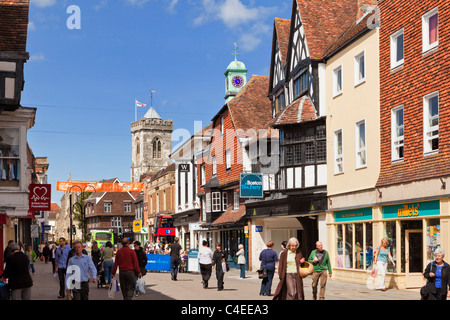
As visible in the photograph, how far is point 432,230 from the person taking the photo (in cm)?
2189

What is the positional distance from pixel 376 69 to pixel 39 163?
87.2 m

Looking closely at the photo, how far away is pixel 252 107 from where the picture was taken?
147 feet

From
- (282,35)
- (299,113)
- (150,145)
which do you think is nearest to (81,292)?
(299,113)

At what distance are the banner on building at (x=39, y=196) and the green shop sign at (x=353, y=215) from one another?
1287 cm

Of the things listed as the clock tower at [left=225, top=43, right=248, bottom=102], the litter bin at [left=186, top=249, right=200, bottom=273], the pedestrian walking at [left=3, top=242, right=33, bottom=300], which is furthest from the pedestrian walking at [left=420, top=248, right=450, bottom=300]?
the clock tower at [left=225, top=43, right=248, bottom=102]

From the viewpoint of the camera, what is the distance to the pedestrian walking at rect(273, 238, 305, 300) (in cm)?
1451

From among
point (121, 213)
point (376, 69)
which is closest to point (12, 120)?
point (376, 69)

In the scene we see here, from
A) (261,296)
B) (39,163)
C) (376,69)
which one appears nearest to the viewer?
(261,296)

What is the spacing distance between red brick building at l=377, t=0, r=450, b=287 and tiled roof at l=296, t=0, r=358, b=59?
242 inches

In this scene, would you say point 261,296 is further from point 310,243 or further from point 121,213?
point 121,213

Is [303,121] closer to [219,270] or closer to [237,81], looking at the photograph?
[219,270]

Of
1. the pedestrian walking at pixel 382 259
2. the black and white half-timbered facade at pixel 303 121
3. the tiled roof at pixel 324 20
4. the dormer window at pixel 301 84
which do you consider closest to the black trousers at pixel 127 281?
the pedestrian walking at pixel 382 259

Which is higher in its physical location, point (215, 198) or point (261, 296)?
point (215, 198)

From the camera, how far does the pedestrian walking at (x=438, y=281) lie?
13.2 metres
